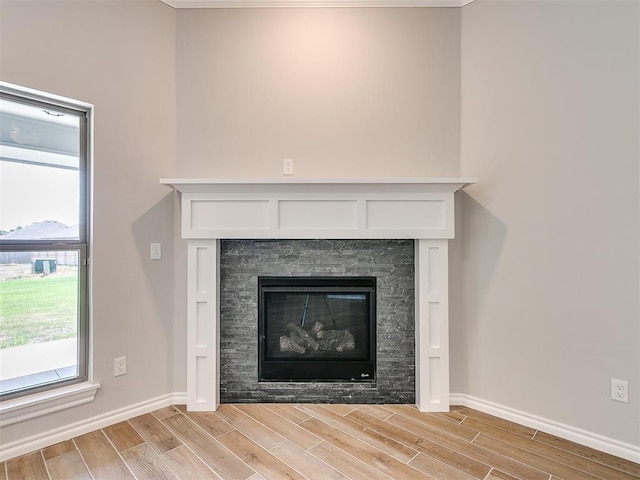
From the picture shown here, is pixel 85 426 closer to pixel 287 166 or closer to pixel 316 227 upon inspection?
pixel 316 227

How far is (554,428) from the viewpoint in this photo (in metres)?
1.86

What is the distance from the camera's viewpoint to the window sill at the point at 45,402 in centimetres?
164

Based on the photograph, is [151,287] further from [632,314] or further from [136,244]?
[632,314]

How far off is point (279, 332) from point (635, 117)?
8.12ft

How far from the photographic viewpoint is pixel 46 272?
1.84 metres

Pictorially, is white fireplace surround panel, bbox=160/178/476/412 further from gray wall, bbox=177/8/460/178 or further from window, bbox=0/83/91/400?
window, bbox=0/83/91/400

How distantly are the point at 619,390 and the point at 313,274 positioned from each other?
6.09ft

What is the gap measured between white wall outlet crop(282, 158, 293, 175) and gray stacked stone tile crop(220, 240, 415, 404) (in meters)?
0.50

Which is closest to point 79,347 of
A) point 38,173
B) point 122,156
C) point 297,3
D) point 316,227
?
point 38,173

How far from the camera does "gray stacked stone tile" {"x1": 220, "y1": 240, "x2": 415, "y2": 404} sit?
2205 mm

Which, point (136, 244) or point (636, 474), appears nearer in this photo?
point (636, 474)

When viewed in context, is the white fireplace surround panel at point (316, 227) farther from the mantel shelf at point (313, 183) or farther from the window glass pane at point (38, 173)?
the window glass pane at point (38, 173)

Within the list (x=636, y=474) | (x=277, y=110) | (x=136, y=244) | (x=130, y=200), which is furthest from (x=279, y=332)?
(x=636, y=474)

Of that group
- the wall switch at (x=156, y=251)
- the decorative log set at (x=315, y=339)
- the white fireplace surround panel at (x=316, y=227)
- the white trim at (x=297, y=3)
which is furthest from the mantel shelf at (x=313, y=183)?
the white trim at (x=297, y=3)
